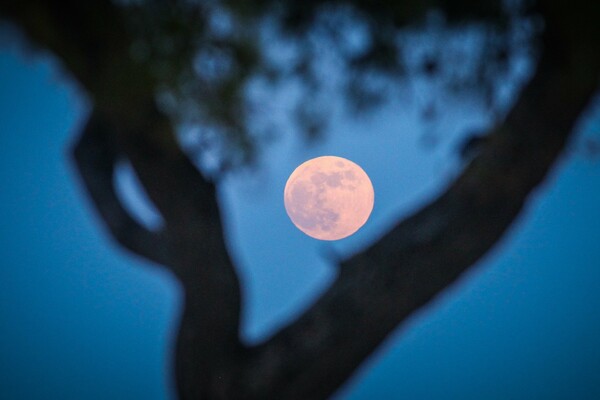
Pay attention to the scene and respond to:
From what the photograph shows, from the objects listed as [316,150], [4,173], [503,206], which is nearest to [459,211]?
[503,206]

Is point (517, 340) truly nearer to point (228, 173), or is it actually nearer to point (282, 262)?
point (282, 262)

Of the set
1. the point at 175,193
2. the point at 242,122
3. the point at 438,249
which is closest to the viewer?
the point at 438,249

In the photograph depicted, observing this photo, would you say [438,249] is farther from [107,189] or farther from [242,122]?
[107,189]

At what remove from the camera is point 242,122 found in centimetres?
131

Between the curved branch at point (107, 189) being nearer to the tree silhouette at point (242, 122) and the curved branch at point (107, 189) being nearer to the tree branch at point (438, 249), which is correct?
the tree silhouette at point (242, 122)

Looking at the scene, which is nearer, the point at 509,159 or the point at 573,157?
the point at 509,159

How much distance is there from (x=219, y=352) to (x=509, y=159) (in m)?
0.70

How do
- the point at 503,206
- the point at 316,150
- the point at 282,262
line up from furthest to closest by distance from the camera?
the point at 282,262 < the point at 316,150 < the point at 503,206

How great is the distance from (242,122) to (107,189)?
0.40 metres

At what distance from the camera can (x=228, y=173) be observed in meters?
1.40

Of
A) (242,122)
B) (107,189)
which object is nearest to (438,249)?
(242,122)

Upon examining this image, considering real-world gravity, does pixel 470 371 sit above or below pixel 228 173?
below

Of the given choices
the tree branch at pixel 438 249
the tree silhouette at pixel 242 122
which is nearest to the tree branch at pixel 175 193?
the tree silhouette at pixel 242 122

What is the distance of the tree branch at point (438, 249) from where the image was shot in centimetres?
107
